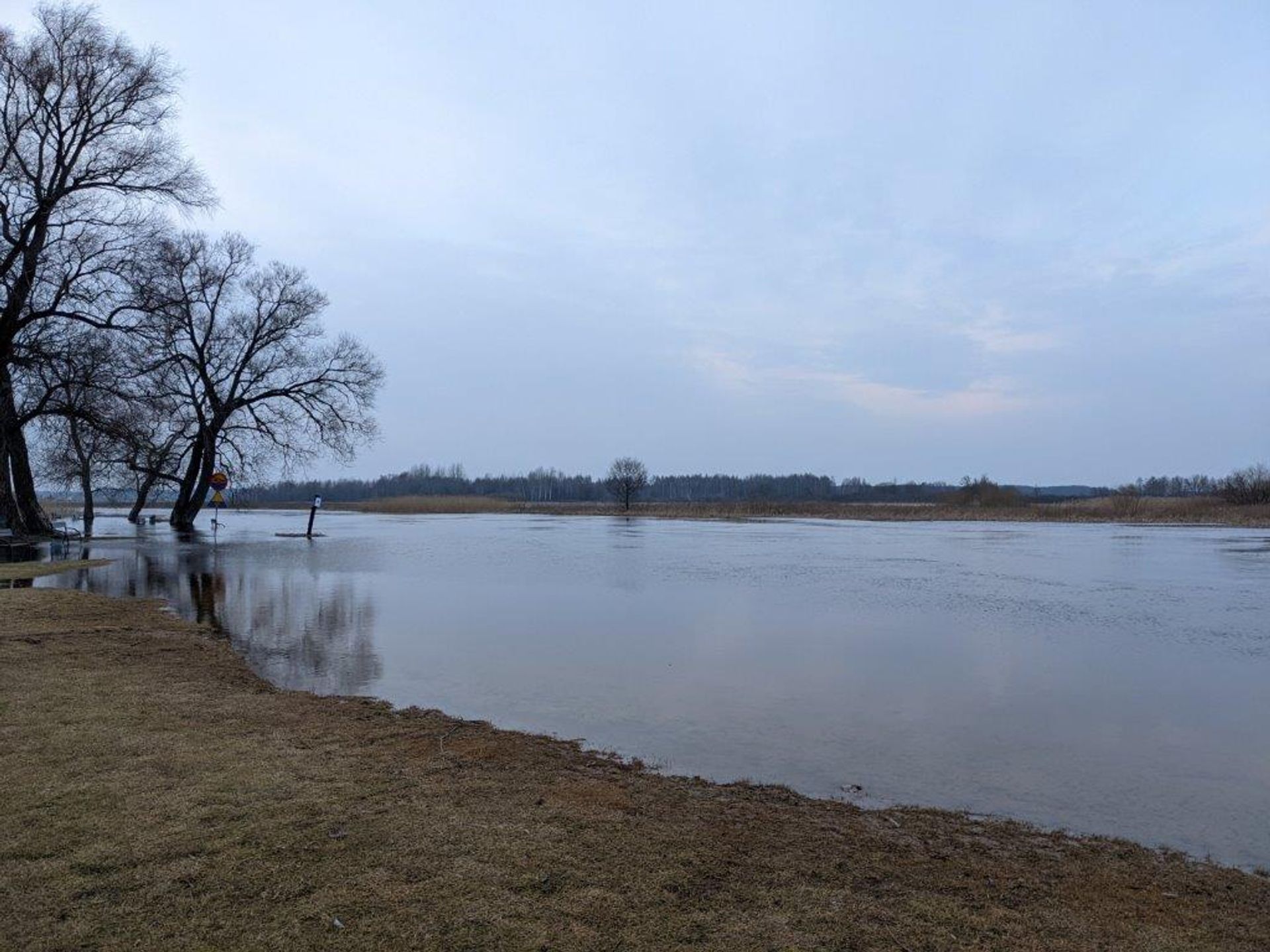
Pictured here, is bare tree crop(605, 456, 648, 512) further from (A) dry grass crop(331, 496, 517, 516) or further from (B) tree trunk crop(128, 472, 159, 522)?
(B) tree trunk crop(128, 472, 159, 522)

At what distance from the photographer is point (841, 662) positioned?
9945 mm

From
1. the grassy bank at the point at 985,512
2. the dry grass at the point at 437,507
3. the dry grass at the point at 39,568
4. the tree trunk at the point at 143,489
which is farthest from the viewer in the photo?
the dry grass at the point at 437,507

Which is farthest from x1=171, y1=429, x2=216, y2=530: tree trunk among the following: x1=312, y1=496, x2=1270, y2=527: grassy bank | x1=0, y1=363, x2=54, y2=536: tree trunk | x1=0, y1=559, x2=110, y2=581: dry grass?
x1=312, y1=496, x2=1270, y2=527: grassy bank

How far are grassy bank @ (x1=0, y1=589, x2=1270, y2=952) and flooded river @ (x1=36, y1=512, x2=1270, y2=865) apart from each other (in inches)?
36.9

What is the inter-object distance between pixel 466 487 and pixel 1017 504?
10938cm

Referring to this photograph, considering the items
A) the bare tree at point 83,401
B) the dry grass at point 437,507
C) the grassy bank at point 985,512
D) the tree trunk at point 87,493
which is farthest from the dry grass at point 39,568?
the dry grass at point 437,507

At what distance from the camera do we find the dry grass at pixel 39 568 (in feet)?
50.5

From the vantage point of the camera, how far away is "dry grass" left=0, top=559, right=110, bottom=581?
50.5ft

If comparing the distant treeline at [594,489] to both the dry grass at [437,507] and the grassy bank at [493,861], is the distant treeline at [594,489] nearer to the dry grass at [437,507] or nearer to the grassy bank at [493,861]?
the dry grass at [437,507]

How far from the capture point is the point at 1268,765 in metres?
6.43

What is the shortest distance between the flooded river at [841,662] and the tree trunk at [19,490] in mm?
5233

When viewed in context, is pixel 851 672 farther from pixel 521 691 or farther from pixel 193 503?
pixel 193 503

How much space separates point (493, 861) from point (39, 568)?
57.5 feet

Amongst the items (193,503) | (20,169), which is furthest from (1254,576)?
(193,503)
